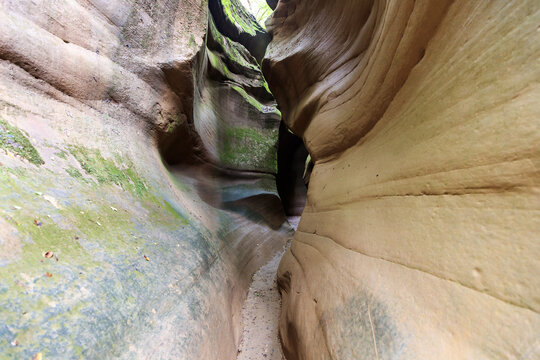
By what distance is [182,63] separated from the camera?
371 centimetres

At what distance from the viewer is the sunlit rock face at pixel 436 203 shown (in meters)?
0.83

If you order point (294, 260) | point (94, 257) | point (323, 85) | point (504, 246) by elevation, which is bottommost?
point (94, 257)

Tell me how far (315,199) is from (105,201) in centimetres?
239

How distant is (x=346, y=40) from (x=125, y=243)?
3714mm

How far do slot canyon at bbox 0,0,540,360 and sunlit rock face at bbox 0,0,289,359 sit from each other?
0.05ft

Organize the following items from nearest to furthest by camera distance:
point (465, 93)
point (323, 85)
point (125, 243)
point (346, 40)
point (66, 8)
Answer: point (465, 93) → point (125, 243) → point (66, 8) → point (346, 40) → point (323, 85)

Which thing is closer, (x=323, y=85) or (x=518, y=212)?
(x=518, y=212)

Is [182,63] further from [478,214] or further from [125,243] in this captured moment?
[478,214]

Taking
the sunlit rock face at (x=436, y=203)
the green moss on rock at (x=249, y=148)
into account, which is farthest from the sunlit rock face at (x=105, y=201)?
the green moss on rock at (x=249, y=148)

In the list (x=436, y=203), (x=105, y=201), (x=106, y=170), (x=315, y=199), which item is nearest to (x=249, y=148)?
(x=315, y=199)

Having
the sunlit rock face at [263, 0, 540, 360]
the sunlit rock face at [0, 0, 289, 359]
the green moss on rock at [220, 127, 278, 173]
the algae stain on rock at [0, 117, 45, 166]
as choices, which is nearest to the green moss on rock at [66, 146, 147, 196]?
the sunlit rock face at [0, 0, 289, 359]

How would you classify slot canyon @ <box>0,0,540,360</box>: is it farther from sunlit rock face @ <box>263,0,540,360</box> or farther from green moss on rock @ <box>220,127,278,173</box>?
green moss on rock @ <box>220,127,278,173</box>

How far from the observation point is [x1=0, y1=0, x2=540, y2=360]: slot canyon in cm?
92

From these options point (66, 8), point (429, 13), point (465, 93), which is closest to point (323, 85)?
point (429, 13)
